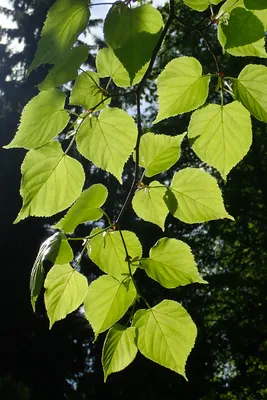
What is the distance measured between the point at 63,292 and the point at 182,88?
0.27 meters

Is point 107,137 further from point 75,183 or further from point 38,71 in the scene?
point 38,71

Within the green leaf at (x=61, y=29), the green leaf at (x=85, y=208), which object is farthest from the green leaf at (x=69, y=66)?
the green leaf at (x=85, y=208)

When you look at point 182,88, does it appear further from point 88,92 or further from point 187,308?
point 187,308

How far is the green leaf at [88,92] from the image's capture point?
527 millimetres

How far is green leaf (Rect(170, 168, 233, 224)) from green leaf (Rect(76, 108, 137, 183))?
0.08 metres

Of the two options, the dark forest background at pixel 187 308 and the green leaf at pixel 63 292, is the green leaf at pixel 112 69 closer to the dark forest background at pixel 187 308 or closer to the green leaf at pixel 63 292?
the green leaf at pixel 63 292

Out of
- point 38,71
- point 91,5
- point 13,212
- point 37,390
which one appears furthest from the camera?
point 38,71

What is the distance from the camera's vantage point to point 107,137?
0.53 meters

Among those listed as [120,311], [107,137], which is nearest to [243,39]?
[107,137]

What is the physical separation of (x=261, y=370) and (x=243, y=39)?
335 inches

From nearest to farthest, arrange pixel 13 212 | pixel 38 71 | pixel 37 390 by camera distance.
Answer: pixel 37 390
pixel 13 212
pixel 38 71

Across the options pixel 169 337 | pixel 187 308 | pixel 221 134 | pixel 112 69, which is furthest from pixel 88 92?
pixel 187 308

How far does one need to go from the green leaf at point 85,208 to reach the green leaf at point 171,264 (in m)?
0.08

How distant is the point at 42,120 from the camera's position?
1.69 feet
